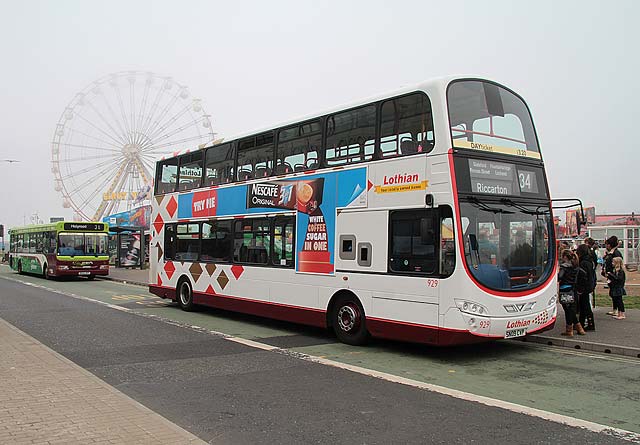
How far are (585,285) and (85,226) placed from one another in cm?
2354

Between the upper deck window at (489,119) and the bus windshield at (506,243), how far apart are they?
3.05 feet

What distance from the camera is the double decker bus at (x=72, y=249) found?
2731 centimetres

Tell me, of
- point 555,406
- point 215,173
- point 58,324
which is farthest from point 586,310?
point 58,324

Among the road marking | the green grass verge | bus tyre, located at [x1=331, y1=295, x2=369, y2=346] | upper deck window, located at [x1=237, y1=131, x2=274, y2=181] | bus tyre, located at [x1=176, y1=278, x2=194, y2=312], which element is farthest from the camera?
bus tyre, located at [x1=176, y1=278, x2=194, y2=312]

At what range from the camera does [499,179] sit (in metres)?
9.06

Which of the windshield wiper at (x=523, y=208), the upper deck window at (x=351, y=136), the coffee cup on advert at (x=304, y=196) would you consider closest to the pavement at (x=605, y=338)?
the windshield wiper at (x=523, y=208)

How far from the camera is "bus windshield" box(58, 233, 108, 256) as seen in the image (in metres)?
27.4

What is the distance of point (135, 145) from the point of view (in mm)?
43625

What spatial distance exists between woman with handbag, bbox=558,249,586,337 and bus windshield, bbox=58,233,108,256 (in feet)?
75.7

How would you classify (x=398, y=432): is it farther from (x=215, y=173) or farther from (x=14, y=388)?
(x=215, y=173)

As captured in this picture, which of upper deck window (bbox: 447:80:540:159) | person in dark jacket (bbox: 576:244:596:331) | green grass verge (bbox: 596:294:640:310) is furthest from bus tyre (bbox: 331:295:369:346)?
green grass verge (bbox: 596:294:640:310)

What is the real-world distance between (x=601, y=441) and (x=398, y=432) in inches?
70.1

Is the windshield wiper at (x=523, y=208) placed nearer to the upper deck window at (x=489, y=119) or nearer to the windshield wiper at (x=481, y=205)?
the windshield wiper at (x=481, y=205)

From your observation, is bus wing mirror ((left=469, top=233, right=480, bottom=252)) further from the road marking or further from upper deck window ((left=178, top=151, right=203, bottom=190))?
upper deck window ((left=178, top=151, right=203, bottom=190))
